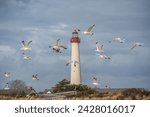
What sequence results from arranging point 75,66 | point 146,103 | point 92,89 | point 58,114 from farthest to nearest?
1. point 75,66
2. point 92,89
3. point 146,103
4. point 58,114

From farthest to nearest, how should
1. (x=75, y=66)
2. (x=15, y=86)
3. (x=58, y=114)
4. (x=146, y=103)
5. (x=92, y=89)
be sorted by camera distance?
(x=75, y=66) < (x=15, y=86) < (x=92, y=89) < (x=146, y=103) < (x=58, y=114)

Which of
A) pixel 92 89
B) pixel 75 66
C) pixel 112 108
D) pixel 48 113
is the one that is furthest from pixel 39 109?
pixel 75 66

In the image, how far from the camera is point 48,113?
25.1 meters

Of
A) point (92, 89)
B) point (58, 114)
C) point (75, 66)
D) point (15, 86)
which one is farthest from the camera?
point (75, 66)

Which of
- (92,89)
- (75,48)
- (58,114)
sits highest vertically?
(75,48)

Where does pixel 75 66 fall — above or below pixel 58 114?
above

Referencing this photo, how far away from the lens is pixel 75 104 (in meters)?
26.0

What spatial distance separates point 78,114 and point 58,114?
99cm

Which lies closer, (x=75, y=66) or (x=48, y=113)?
(x=48, y=113)

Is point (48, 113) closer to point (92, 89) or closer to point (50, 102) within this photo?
point (50, 102)

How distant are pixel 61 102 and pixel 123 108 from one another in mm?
2597

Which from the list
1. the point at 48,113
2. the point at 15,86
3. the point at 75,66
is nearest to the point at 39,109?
the point at 48,113

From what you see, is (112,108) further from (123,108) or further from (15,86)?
(15,86)

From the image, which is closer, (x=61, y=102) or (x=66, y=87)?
(x=61, y=102)
